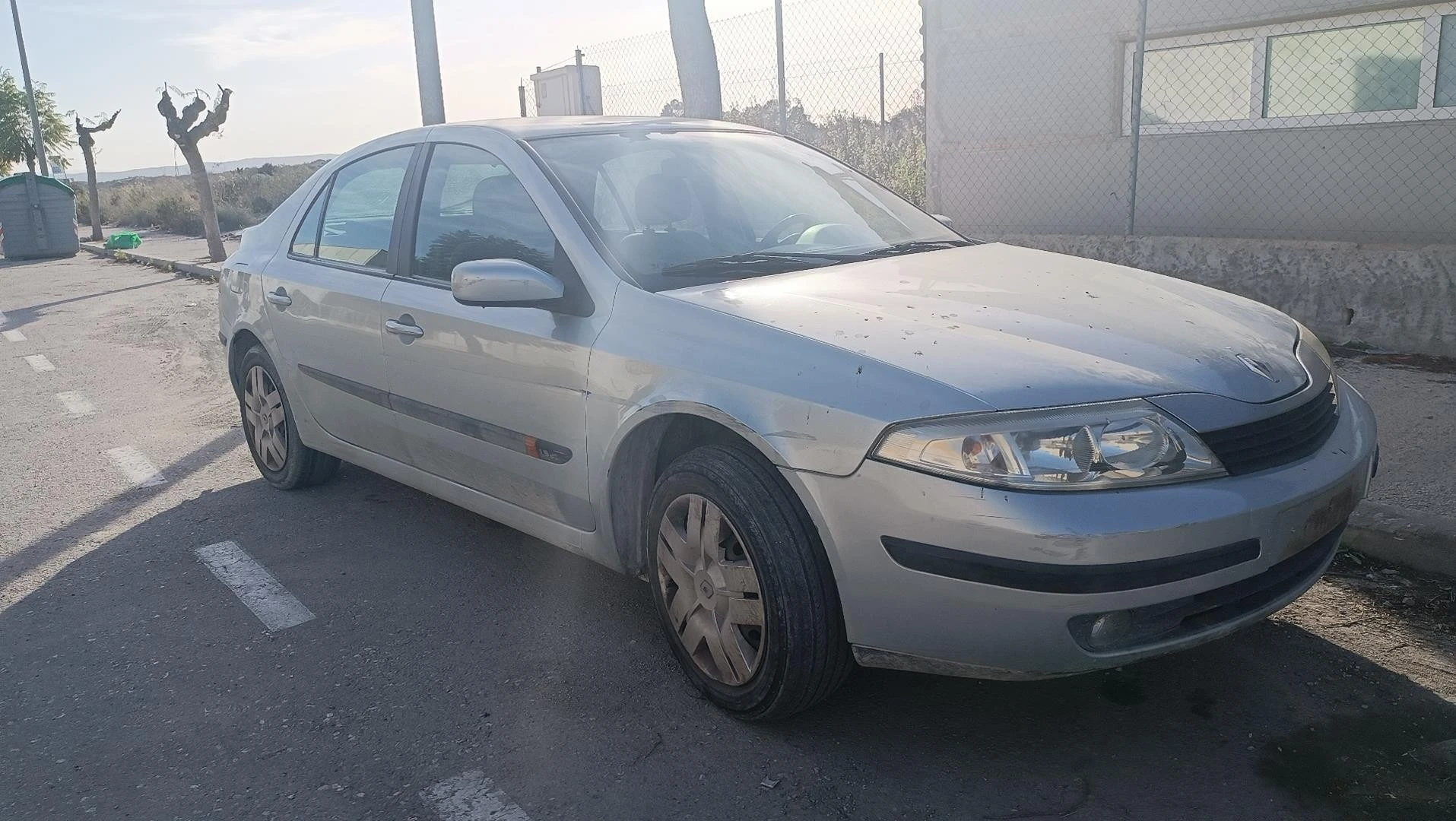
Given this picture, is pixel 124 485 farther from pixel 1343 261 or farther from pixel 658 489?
pixel 1343 261

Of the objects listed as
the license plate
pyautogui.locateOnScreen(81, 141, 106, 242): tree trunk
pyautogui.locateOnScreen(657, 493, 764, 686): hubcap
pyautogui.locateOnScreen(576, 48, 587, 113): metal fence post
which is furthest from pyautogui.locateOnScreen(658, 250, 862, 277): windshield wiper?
pyautogui.locateOnScreen(81, 141, 106, 242): tree trunk

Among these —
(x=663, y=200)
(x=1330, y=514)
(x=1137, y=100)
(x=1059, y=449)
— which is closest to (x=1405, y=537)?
(x=1330, y=514)

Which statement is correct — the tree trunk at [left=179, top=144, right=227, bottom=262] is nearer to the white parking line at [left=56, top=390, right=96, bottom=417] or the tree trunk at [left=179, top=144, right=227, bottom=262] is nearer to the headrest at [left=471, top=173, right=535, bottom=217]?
the white parking line at [left=56, top=390, right=96, bottom=417]

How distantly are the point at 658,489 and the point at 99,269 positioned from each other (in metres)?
19.1

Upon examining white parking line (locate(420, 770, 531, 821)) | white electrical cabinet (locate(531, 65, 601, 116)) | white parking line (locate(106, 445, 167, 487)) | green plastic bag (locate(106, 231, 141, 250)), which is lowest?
white parking line (locate(420, 770, 531, 821))

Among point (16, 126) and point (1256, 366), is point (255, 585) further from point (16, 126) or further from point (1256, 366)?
point (16, 126)

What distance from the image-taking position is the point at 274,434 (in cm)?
534

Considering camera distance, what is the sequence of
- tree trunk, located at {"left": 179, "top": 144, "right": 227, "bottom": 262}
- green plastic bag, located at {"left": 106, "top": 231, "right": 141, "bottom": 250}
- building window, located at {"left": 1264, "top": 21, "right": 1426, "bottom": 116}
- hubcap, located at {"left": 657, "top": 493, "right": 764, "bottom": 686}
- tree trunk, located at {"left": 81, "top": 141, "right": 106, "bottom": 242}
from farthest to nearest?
tree trunk, located at {"left": 81, "top": 141, "right": 106, "bottom": 242}, green plastic bag, located at {"left": 106, "top": 231, "right": 141, "bottom": 250}, tree trunk, located at {"left": 179, "top": 144, "right": 227, "bottom": 262}, building window, located at {"left": 1264, "top": 21, "right": 1426, "bottom": 116}, hubcap, located at {"left": 657, "top": 493, "right": 764, "bottom": 686}

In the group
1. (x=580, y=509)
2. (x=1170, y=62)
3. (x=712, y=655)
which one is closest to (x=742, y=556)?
(x=712, y=655)

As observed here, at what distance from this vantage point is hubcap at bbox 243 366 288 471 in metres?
5.25

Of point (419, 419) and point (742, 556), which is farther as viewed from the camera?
point (419, 419)

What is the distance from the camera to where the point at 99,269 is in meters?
19.2

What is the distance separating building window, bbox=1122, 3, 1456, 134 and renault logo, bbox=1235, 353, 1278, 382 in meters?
5.75

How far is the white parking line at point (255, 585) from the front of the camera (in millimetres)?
3982
